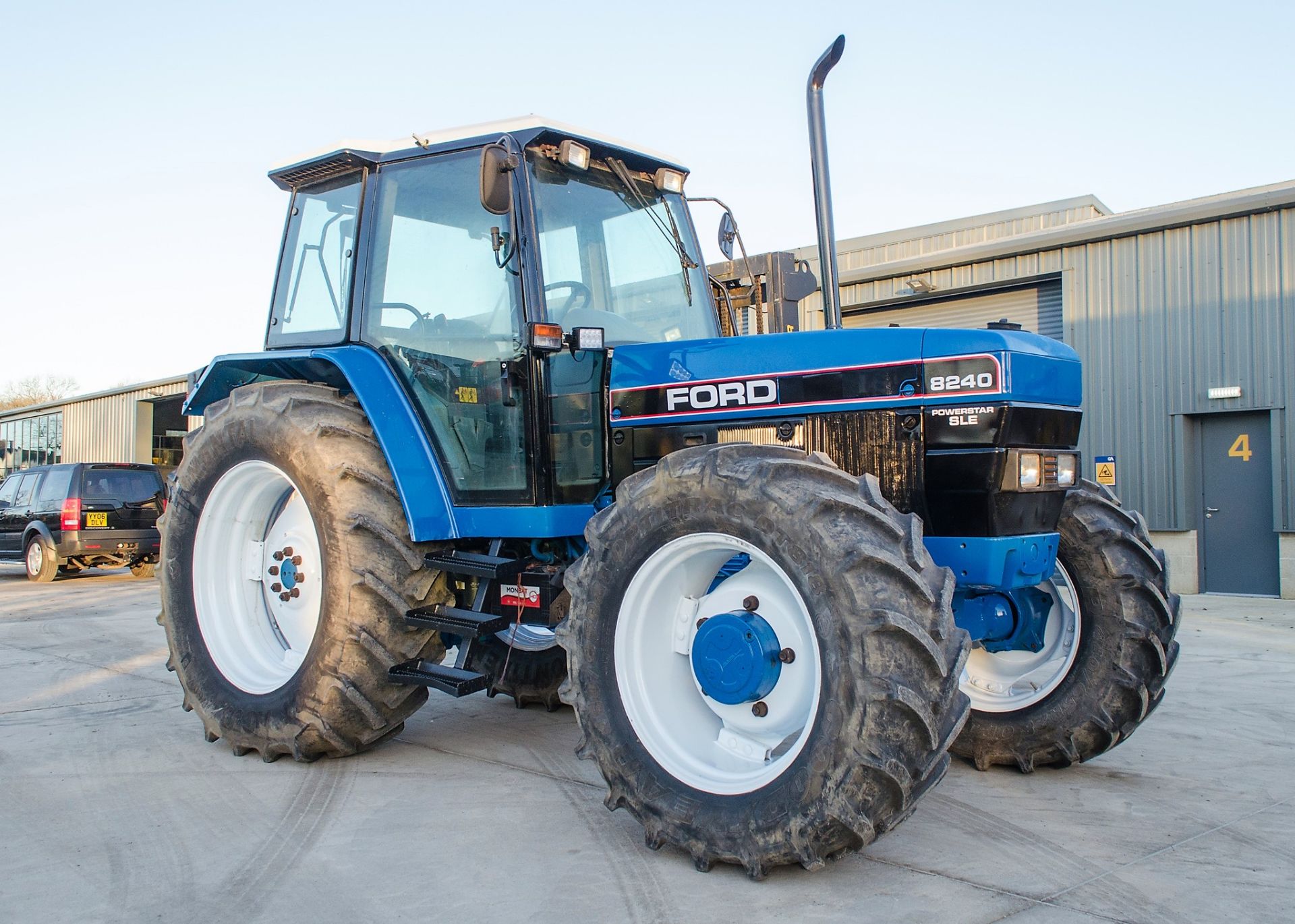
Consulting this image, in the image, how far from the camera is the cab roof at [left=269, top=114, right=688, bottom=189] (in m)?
4.34

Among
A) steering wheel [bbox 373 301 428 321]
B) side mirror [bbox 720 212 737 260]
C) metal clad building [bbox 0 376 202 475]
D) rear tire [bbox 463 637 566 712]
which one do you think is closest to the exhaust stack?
side mirror [bbox 720 212 737 260]

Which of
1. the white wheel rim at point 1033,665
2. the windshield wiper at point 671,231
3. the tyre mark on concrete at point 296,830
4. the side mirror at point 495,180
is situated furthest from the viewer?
the windshield wiper at point 671,231

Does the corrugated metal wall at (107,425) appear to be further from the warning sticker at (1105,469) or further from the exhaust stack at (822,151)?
the exhaust stack at (822,151)

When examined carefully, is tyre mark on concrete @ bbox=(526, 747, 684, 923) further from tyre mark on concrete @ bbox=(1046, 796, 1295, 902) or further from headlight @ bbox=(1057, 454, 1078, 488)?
headlight @ bbox=(1057, 454, 1078, 488)

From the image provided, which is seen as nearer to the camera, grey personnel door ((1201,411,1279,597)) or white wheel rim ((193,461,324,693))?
white wheel rim ((193,461,324,693))

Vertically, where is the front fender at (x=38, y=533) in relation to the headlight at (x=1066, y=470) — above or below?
below

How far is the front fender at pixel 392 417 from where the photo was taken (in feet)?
13.9

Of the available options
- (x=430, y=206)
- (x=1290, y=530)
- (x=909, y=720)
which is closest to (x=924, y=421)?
(x=909, y=720)

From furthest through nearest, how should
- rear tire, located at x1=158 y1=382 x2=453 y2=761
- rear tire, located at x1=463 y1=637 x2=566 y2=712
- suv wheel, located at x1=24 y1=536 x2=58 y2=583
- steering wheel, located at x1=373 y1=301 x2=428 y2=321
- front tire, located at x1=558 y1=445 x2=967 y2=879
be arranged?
suv wheel, located at x1=24 y1=536 x2=58 y2=583 < rear tire, located at x1=463 y1=637 x2=566 y2=712 < steering wheel, located at x1=373 y1=301 x2=428 y2=321 < rear tire, located at x1=158 y1=382 x2=453 y2=761 < front tire, located at x1=558 y1=445 x2=967 y2=879

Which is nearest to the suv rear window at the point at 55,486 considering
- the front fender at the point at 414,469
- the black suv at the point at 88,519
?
the black suv at the point at 88,519

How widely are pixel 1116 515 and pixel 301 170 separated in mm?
4023

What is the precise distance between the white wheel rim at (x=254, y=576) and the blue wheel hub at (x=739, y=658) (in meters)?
2.14

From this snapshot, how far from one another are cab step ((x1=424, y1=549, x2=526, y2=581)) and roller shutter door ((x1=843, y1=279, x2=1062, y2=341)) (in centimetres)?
1001

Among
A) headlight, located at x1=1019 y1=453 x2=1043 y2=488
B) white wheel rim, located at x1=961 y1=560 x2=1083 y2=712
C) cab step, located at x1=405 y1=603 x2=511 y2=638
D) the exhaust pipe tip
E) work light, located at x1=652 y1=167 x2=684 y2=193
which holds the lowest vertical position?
white wheel rim, located at x1=961 y1=560 x2=1083 y2=712
